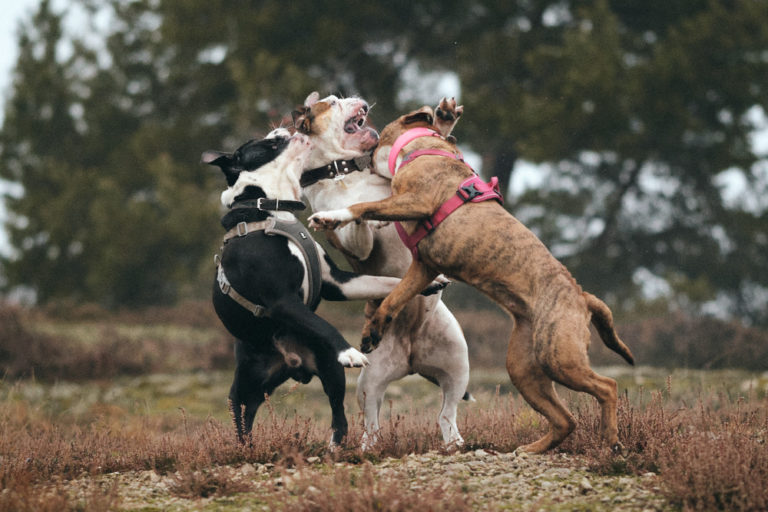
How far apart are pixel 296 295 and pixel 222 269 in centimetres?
49

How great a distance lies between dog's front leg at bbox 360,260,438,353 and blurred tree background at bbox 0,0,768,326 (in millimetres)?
8421

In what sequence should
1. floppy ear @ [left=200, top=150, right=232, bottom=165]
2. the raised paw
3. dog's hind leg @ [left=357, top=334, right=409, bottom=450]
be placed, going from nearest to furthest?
floppy ear @ [left=200, top=150, right=232, bottom=165]
dog's hind leg @ [left=357, top=334, right=409, bottom=450]
the raised paw

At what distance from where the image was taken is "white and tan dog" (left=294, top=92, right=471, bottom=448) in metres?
A: 4.93

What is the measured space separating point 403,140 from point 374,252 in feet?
2.32

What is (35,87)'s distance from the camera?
60.6ft

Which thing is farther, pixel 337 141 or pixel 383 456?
pixel 337 141

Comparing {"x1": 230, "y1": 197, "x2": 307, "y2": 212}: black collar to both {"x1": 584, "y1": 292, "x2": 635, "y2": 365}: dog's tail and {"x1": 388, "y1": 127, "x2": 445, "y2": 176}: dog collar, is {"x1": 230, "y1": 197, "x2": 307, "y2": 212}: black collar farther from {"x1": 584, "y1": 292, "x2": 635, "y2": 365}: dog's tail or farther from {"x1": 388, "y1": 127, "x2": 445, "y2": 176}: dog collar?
{"x1": 584, "y1": 292, "x2": 635, "y2": 365}: dog's tail

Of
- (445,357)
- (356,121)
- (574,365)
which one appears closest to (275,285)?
(445,357)

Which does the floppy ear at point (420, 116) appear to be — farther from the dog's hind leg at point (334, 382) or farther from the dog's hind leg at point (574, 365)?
the dog's hind leg at point (574, 365)

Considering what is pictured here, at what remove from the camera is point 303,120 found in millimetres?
5066

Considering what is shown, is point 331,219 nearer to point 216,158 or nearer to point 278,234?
point 278,234

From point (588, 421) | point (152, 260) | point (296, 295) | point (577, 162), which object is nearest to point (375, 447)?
point (296, 295)

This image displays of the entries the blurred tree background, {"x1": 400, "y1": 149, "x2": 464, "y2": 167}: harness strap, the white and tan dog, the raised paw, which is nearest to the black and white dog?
the white and tan dog

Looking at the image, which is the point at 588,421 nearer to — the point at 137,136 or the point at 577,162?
the point at 577,162
